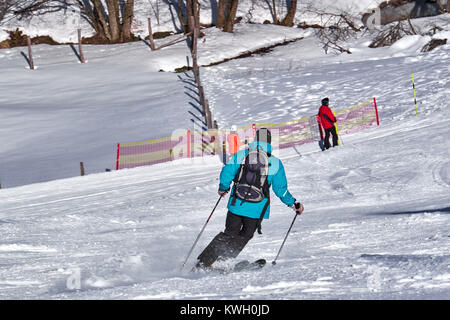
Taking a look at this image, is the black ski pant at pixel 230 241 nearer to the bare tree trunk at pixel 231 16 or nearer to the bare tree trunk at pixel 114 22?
the bare tree trunk at pixel 231 16

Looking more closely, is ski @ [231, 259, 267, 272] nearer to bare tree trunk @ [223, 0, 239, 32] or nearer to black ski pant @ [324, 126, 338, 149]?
A: black ski pant @ [324, 126, 338, 149]

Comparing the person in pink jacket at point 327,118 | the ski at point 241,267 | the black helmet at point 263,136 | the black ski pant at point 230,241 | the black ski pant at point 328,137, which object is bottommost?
the black ski pant at point 328,137

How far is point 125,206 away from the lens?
39.6 ft

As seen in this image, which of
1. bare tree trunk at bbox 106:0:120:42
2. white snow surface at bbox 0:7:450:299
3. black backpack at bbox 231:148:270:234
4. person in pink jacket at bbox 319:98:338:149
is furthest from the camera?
bare tree trunk at bbox 106:0:120:42

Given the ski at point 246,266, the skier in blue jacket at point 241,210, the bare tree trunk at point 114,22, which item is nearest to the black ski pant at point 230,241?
the skier in blue jacket at point 241,210

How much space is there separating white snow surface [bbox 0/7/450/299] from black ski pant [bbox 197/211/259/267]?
27 centimetres

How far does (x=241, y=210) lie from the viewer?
6.52 m

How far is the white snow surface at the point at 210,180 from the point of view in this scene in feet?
19.5

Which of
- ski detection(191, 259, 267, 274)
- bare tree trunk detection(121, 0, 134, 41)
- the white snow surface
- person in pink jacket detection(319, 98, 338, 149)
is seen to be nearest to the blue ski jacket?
ski detection(191, 259, 267, 274)

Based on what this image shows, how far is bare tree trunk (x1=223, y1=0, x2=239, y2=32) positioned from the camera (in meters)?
37.7

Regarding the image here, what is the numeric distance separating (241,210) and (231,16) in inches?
1292

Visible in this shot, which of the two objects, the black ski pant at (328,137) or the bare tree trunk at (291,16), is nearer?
the black ski pant at (328,137)

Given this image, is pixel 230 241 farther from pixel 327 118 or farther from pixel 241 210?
pixel 327 118
